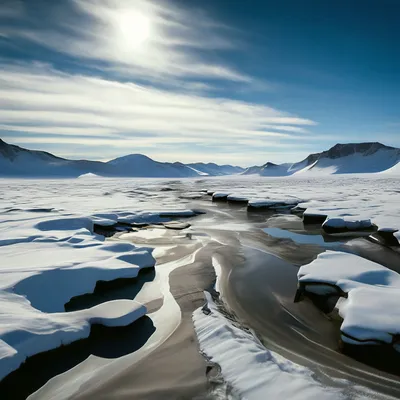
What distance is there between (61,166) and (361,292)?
132782mm

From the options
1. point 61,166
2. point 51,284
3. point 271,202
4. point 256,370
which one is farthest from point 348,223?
point 61,166

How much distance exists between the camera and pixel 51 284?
5.57m

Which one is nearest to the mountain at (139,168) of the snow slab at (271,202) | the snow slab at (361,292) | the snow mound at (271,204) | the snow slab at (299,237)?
the snow slab at (271,202)

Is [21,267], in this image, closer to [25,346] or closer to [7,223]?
[25,346]

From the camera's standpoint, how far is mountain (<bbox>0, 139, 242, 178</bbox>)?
11119 centimetres

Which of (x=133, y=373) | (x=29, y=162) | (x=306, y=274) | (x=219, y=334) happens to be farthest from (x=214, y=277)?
(x=29, y=162)

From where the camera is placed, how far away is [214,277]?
7215mm

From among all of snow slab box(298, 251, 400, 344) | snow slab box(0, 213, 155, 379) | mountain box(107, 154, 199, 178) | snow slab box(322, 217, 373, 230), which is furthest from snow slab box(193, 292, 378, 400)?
mountain box(107, 154, 199, 178)

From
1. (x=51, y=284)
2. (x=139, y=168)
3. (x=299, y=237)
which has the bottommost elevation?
(x=299, y=237)

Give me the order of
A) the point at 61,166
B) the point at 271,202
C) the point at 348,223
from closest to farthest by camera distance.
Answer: the point at 348,223 → the point at 271,202 → the point at 61,166

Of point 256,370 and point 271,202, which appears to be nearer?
A: point 256,370

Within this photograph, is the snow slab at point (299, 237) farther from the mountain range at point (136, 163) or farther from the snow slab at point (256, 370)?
the mountain range at point (136, 163)

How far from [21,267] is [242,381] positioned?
4.84 meters

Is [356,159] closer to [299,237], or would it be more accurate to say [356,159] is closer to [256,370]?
[299,237]
